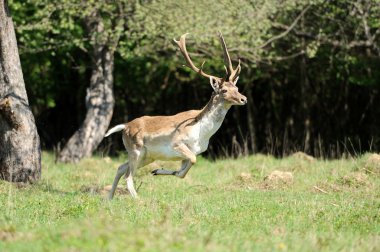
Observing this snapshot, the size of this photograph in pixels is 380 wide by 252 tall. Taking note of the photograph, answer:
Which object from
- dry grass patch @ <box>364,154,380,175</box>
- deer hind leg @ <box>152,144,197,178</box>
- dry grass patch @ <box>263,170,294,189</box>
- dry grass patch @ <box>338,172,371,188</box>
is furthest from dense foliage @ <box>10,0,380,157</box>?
deer hind leg @ <box>152,144,197,178</box>

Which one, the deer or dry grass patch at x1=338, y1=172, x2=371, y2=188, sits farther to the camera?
dry grass patch at x1=338, y1=172, x2=371, y2=188

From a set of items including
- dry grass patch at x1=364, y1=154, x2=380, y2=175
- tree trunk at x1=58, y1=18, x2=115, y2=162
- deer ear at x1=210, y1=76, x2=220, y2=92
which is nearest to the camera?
deer ear at x1=210, y1=76, x2=220, y2=92

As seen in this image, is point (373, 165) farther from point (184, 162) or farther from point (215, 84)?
point (184, 162)

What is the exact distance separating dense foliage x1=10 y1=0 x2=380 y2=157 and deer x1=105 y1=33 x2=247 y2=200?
13.6 feet

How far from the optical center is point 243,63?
18719 millimetres

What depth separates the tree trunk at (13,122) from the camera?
12.1 metres

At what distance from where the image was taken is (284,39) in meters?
20.4

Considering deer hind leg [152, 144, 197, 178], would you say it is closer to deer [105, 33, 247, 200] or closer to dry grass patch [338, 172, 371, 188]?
deer [105, 33, 247, 200]

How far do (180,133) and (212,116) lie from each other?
0.54m

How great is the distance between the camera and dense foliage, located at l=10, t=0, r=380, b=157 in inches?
695

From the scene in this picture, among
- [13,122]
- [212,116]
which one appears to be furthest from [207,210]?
[13,122]

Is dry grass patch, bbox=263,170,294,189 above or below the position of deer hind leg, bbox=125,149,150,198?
below

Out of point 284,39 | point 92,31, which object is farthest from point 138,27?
point 284,39

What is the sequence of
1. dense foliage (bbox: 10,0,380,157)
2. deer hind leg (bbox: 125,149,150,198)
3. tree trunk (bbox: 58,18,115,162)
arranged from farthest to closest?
1. tree trunk (bbox: 58,18,115,162)
2. dense foliage (bbox: 10,0,380,157)
3. deer hind leg (bbox: 125,149,150,198)
